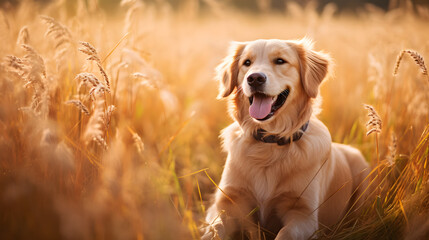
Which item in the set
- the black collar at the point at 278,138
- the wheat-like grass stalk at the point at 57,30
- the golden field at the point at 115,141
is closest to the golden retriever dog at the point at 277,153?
the black collar at the point at 278,138

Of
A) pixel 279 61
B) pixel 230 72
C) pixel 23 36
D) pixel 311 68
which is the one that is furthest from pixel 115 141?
pixel 311 68

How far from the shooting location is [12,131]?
6.49 ft

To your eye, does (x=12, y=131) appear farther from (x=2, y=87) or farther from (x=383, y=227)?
(x=383, y=227)

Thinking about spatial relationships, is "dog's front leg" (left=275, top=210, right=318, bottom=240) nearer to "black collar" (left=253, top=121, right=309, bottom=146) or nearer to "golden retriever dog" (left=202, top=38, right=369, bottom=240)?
"golden retriever dog" (left=202, top=38, right=369, bottom=240)

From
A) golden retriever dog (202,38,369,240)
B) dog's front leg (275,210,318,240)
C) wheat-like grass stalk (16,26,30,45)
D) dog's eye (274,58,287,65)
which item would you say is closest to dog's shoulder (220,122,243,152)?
golden retriever dog (202,38,369,240)

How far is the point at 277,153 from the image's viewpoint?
234 cm

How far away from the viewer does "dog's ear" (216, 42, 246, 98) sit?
8.82 ft

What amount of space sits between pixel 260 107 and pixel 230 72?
0.54 m

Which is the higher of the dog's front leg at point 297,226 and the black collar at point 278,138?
the black collar at point 278,138

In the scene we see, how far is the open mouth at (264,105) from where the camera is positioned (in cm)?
230

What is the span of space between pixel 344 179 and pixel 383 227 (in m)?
0.84

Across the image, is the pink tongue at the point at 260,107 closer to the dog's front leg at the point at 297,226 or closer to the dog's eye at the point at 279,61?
the dog's eye at the point at 279,61

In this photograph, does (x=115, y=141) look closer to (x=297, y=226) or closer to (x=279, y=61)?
(x=297, y=226)

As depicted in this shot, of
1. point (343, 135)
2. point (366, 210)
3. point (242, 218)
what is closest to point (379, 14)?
point (343, 135)
